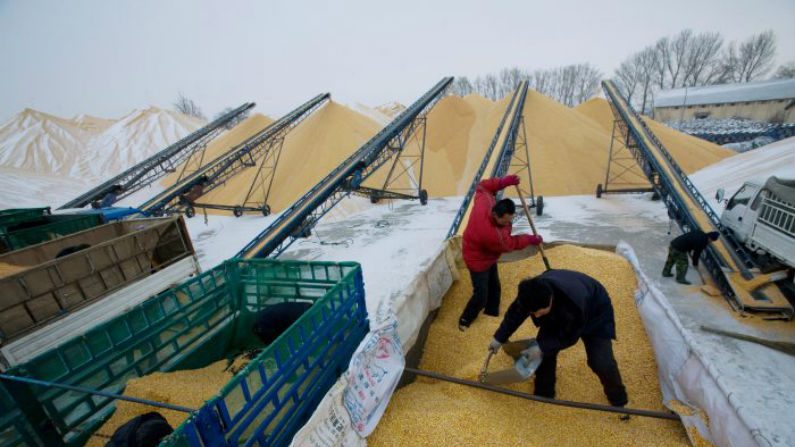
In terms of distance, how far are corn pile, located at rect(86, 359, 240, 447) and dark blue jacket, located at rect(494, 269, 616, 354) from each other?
2318 mm

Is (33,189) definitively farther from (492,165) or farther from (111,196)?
(492,165)

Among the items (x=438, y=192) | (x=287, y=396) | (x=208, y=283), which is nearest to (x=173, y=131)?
(x=438, y=192)

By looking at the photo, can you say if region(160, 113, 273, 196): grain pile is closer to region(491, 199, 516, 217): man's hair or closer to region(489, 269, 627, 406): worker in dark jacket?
region(491, 199, 516, 217): man's hair

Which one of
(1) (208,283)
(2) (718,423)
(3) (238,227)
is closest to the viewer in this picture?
(2) (718,423)

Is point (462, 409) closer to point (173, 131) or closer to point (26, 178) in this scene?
point (26, 178)

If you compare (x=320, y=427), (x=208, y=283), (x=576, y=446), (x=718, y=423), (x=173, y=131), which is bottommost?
(x=576, y=446)

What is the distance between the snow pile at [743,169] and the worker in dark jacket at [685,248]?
4.84 metres

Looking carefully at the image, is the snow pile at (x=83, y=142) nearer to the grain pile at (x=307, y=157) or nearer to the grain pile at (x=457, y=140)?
the grain pile at (x=307, y=157)

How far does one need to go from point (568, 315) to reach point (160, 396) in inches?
116

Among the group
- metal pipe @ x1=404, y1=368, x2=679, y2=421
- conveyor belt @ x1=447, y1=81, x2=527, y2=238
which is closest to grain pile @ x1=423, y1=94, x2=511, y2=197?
conveyor belt @ x1=447, y1=81, x2=527, y2=238

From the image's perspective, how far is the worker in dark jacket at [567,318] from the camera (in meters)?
2.06

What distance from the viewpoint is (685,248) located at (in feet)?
14.8

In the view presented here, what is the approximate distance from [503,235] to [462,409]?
1679 millimetres

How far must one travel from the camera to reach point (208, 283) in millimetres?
2844
